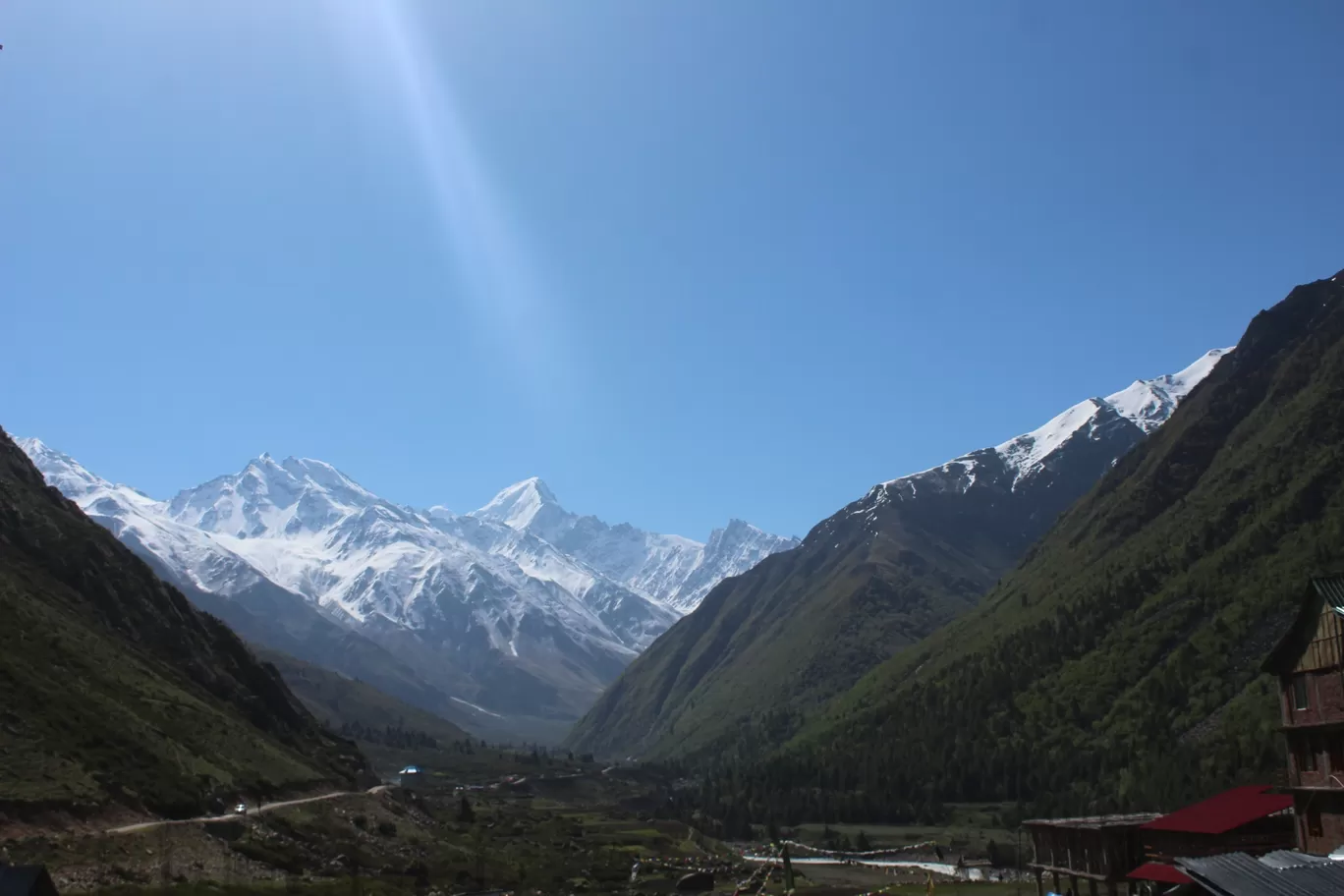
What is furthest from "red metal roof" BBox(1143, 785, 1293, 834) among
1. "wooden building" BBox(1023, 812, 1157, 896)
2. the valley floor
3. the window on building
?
the valley floor

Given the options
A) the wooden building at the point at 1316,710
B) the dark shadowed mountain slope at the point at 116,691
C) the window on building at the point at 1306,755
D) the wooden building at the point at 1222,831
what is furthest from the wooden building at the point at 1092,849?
the dark shadowed mountain slope at the point at 116,691

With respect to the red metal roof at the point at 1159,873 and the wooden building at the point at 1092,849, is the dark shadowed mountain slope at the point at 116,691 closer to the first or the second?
the wooden building at the point at 1092,849

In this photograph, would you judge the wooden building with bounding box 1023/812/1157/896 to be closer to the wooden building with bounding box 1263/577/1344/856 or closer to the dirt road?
the wooden building with bounding box 1263/577/1344/856

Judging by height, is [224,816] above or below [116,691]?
below

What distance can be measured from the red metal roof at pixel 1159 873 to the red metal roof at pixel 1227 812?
363 centimetres

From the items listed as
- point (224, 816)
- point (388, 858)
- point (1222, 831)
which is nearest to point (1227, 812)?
point (1222, 831)

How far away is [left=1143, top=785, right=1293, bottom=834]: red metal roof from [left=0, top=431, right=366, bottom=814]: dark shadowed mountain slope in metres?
75.8

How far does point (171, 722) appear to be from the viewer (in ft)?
370

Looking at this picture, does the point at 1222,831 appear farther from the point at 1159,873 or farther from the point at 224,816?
the point at 224,816

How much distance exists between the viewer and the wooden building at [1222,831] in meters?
53.8

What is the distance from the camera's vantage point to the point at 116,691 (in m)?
110

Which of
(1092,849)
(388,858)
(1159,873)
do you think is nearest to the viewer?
(1159,873)

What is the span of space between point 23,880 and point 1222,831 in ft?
178

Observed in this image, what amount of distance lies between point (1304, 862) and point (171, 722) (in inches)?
4398
